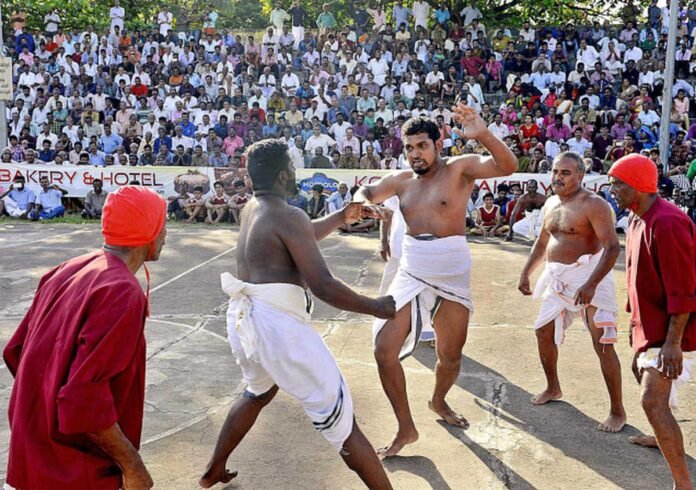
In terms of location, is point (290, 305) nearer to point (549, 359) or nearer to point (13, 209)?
point (549, 359)

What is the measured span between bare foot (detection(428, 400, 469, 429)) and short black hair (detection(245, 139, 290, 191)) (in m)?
2.23

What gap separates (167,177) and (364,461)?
15.0 m

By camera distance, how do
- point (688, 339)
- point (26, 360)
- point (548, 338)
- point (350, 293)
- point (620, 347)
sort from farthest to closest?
point (620, 347), point (548, 338), point (688, 339), point (350, 293), point (26, 360)

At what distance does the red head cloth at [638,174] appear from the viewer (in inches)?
163

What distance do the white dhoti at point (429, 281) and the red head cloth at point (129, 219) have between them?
2.46 meters

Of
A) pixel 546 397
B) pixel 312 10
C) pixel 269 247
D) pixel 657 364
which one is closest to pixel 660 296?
pixel 657 364

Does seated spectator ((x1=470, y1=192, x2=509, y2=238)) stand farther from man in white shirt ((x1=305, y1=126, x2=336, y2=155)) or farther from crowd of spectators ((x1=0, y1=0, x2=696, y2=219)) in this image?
man in white shirt ((x1=305, y1=126, x2=336, y2=155))

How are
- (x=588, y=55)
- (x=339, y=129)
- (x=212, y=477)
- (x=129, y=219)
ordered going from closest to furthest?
(x=129, y=219)
(x=212, y=477)
(x=339, y=129)
(x=588, y=55)

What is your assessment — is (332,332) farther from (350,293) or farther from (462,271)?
(350,293)

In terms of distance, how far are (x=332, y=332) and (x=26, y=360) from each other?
5043 millimetres

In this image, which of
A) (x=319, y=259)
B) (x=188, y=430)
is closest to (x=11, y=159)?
(x=188, y=430)

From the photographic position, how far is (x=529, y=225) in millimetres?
14680

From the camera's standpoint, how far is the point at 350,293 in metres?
3.77

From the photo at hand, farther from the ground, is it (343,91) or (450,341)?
(343,91)
